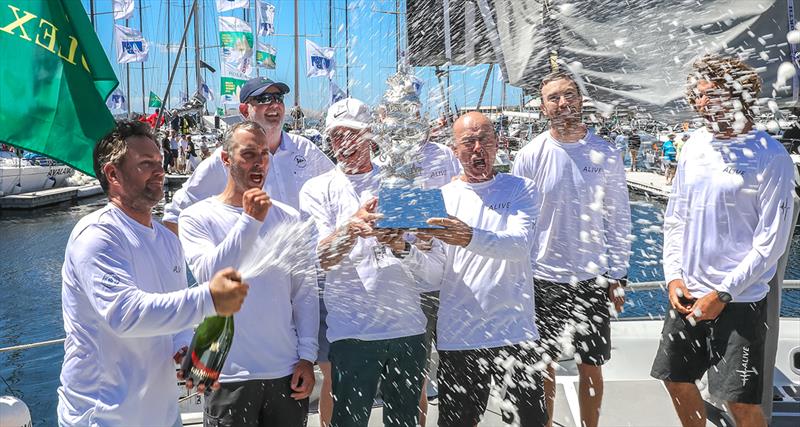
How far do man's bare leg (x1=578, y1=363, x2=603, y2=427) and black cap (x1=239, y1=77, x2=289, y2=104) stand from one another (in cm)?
239

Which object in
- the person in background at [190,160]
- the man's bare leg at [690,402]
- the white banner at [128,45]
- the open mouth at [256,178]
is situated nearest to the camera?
the open mouth at [256,178]

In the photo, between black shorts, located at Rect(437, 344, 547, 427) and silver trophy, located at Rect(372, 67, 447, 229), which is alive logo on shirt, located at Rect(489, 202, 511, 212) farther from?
black shorts, located at Rect(437, 344, 547, 427)

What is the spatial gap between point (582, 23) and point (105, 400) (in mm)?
3255

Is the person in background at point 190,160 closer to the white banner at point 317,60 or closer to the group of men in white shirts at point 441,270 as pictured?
the white banner at point 317,60

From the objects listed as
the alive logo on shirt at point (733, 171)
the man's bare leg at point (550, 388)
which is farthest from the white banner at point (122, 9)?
the alive logo on shirt at point (733, 171)

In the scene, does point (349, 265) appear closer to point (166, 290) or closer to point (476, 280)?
point (476, 280)

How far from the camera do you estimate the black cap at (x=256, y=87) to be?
3904mm

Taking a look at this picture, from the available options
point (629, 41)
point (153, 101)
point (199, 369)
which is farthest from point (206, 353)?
point (153, 101)

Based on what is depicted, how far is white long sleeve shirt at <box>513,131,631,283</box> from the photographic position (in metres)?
3.57

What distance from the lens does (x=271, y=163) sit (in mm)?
3650

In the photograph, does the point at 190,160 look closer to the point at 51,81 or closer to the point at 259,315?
the point at 51,81

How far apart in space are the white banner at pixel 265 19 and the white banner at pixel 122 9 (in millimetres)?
7424

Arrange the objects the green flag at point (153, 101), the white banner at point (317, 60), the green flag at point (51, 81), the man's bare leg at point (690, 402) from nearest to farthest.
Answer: the green flag at point (51, 81) < the man's bare leg at point (690, 402) < the white banner at point (317, 60) < the green flag at point (153, 101)

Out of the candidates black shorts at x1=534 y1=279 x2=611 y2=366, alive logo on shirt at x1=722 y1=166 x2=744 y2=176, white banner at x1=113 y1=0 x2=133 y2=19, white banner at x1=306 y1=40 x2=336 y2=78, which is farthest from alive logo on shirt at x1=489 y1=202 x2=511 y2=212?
white banner at x1=113 y1=0 x2=133 y2=19
